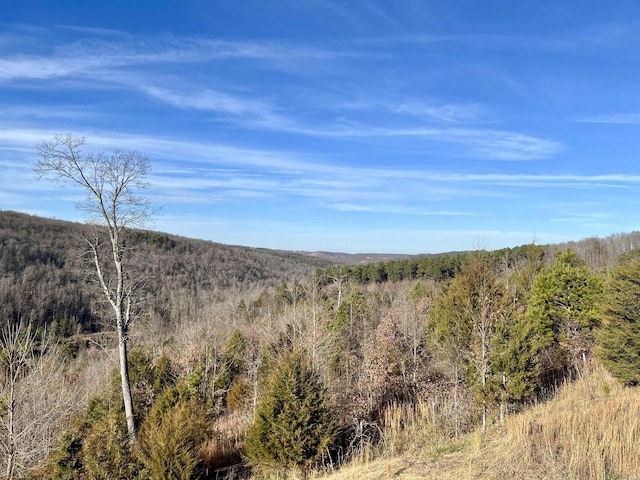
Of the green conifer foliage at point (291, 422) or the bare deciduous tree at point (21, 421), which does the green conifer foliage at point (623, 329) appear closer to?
the green conifer foliage at point (291, 422)

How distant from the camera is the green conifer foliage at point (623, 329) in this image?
616 inches

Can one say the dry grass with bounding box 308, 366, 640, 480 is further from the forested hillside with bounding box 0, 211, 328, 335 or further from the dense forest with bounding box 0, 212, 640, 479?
the forested hillside with bounding box 0, 211, 328, 335

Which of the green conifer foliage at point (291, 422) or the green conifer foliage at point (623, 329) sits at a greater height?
the green conifer foliage at point (623, 329)

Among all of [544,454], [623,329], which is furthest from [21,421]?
[623,329]

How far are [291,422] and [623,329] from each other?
13844 millimetres

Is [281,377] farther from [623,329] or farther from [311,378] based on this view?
[623,329]

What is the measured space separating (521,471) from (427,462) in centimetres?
220

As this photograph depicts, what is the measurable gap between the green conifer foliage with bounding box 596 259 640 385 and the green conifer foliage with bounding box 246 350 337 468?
38.2 ft

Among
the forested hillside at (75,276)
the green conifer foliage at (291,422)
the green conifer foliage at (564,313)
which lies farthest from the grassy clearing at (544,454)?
the forested hillside at (75,276)

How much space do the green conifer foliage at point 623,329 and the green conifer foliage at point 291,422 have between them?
11.6 metres

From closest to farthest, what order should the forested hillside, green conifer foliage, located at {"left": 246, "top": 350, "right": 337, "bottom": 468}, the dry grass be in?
the dry grass → green conifer foliage, located at {"left": 246, "top": 350, "right": 337, "bottom": 468} → the forested hillside

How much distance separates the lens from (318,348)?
1977 centimetres

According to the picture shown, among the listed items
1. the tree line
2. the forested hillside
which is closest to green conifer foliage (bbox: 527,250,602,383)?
the tree line

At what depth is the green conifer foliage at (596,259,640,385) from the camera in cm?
1564
